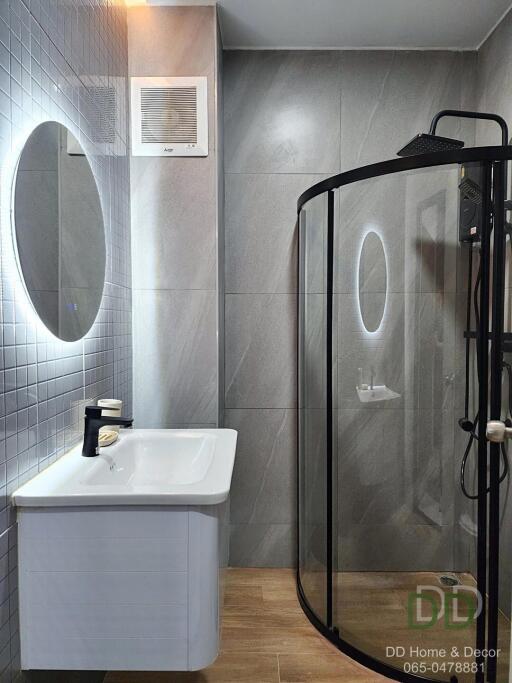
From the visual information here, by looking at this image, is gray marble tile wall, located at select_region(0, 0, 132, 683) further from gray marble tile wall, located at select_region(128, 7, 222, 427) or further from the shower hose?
the shower hose

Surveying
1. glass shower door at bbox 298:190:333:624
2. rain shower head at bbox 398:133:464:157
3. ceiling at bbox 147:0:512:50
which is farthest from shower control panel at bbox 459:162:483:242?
ceiling at bbox 147:0:512:50

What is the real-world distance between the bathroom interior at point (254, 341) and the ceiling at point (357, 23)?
2 centimetres

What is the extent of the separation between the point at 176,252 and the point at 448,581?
5.36 ft

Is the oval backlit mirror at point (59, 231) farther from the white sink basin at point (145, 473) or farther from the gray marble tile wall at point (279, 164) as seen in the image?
the gray marble tile wall at point (279, 164)

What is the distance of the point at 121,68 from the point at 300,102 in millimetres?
914

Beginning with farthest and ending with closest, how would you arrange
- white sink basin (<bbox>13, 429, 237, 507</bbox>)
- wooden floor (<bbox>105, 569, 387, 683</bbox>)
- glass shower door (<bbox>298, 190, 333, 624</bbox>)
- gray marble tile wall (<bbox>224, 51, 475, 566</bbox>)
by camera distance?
gray marble tile wall (<bbox>224, 51, 475, 566</bbox>), glass shower door (<bbox>298, 190, 333, 624</bbox>), wooden floor (<bbox>105, 569, 387, 683</bbox>), white sink basin (<bbox>13, 429, 237, 507</bbox>)

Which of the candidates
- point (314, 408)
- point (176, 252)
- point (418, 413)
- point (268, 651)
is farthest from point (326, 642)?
point (176, 252)

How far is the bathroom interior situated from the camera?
3.62 ft

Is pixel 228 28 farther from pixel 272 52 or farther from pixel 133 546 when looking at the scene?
pixel 133 546

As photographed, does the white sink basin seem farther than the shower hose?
No

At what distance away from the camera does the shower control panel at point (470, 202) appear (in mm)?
1518

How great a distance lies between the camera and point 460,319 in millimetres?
1588

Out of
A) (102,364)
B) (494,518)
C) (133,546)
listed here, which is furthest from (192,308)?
(494,518)

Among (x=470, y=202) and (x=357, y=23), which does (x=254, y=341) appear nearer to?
(x=470, y=202)
